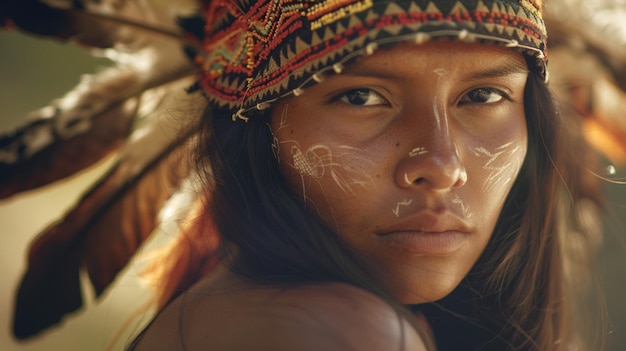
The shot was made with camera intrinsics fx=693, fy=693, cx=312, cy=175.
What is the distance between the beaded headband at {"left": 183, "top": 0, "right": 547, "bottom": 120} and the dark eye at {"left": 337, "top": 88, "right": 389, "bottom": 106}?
3.7 inches

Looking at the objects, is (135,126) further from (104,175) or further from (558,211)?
(558,211)

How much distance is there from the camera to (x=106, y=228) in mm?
2355

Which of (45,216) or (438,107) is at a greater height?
(45,216)

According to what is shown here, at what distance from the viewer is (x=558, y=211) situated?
2232mm

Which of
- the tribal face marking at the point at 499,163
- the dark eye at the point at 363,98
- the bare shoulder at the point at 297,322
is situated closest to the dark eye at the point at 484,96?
the tribal face marking at the point at 499,163

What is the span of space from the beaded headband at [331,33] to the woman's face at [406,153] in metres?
0.06

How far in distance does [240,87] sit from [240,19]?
0.63 ft

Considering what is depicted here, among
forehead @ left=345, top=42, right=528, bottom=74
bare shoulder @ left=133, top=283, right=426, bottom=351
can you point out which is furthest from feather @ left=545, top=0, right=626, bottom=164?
bare shoulder @ left=133, top=283, right=426, bottom=351

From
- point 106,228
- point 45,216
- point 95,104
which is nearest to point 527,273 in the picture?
point 106,228

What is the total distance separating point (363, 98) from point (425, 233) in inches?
13.6

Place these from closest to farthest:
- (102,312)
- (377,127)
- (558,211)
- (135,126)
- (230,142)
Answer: (377,127) → (230,142) → (558,211) → (135,126) → (102,312)

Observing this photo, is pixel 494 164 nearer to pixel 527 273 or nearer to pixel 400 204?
pixel 400 204

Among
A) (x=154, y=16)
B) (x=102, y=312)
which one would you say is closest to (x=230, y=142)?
(x=154, y=16)

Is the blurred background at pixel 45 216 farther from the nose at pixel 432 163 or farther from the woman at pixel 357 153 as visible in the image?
the nose at pixel 432 163
